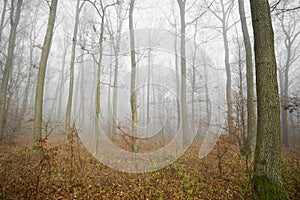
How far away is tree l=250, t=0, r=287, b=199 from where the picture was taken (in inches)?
127

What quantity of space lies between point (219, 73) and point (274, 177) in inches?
719

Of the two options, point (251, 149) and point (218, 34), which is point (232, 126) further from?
point (218, 34)

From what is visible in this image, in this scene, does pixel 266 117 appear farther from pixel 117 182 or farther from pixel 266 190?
pixel 117 182

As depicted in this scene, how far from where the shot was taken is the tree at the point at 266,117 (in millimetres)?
3223

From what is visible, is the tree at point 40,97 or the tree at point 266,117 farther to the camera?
the tree at point 40,97

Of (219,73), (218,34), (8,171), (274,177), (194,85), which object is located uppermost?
(218,34)

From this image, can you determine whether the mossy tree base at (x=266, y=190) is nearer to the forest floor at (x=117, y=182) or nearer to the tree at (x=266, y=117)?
the tree at (x=266, y=117)

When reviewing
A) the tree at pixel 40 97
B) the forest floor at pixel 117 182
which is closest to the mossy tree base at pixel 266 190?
the forest floor at pixel 117 182

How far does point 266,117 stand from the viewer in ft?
11.0

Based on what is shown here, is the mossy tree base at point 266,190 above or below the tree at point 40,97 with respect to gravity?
below

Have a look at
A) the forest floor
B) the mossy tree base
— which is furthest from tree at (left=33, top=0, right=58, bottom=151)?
the mossy tree base

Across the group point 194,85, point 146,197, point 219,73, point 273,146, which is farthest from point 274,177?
point 219,73

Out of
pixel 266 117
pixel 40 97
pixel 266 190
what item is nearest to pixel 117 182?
pixel 266 190

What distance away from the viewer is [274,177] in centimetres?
324
